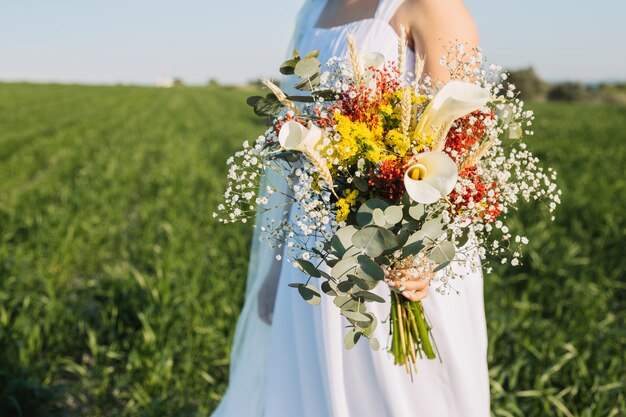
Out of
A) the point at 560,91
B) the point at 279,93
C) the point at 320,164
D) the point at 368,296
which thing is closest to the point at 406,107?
the point at 320,164

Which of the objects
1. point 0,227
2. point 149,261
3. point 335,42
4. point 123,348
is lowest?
point 123,348

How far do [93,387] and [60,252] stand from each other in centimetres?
162

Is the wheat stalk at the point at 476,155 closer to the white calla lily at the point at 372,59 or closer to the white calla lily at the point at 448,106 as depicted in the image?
the white calla lily at the point at 448,106

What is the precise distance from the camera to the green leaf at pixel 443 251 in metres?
1.13

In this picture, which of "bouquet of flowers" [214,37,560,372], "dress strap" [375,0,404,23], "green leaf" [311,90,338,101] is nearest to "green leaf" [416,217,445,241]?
"bouquet of flowers" [214,37,560,372]

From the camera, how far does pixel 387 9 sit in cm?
151

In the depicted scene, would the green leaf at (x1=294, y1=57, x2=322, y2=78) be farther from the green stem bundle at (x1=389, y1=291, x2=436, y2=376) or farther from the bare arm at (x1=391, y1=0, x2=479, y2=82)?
the green stem bundle at (x1=389, y1=291, x2=436, y2=376)

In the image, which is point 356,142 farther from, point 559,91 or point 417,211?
point 559,91

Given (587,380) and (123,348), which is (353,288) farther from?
(123,348)

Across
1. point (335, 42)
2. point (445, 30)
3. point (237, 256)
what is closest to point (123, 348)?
point (237, 256)

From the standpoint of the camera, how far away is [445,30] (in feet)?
4.58

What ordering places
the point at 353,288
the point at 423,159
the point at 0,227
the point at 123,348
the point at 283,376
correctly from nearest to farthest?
the point at 423,159 → the point at 353,288 → the point at 283,376 → the point at 123,348 → the point at 0,227

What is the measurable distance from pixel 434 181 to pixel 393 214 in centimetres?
10

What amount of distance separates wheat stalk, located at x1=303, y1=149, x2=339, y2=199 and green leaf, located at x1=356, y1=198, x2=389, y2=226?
70mm
